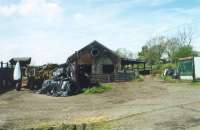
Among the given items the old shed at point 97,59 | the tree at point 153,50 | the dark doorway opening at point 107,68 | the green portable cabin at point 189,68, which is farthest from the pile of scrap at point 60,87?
the tree at point 153,50

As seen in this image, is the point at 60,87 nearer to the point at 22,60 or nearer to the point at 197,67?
the point at 197,67

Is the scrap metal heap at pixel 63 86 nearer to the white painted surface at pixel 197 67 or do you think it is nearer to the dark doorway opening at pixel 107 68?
the white painted surface at pixel 197 67

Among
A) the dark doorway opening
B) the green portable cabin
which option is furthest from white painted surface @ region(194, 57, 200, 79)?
the dark doorway opening

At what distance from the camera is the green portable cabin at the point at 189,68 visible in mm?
34094

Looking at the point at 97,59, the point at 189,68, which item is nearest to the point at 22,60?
the point at 97,59

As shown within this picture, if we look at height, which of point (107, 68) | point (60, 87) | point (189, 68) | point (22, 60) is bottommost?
point (60, 87)

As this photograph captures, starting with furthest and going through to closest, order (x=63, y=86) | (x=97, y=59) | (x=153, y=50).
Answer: (x=153, y=50) < (x=97, y=59) < (x=63, y=86)

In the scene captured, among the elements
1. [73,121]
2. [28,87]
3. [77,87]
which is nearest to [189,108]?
[73,121]

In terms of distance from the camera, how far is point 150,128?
35.6 feet

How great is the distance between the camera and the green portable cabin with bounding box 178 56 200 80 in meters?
34.1

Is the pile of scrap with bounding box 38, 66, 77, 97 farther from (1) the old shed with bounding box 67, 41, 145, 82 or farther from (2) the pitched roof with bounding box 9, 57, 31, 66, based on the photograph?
(1) the old shed with bounding box 67, 41, 145, 82

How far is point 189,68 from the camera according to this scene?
1411 inches

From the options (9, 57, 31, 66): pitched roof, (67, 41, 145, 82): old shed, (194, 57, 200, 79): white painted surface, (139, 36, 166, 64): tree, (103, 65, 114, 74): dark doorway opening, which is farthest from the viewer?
(139, 36, 166, 64): tree

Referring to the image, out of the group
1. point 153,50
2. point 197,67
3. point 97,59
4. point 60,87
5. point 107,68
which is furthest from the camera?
point 153,50
